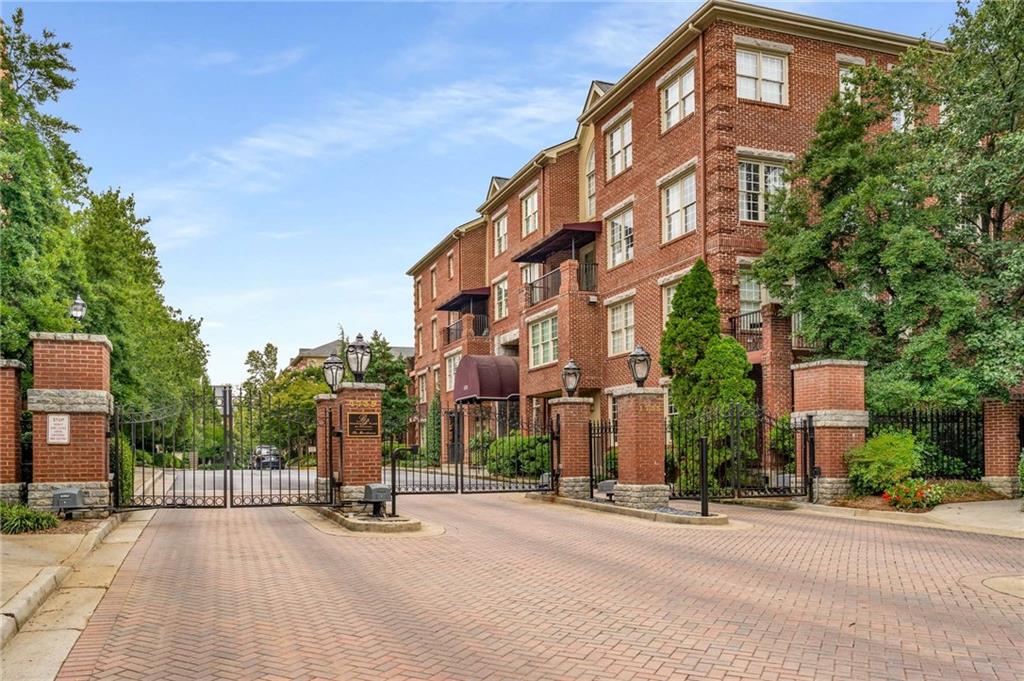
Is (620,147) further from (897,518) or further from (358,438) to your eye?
(897,518)

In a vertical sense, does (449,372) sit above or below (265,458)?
above

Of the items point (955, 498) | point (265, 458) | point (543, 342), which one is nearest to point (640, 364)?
point (955, 498)

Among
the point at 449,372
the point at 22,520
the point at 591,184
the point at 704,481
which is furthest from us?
the point at 449,372

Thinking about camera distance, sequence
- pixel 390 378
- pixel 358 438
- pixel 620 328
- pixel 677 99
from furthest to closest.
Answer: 1. pixel 390 378
2. pixel 620 328
3. pixel 677 99
4. pixel 358 438

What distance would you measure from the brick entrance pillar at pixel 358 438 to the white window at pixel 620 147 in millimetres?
17341

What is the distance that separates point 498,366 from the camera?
127ft

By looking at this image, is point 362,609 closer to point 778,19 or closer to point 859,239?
point 859,239

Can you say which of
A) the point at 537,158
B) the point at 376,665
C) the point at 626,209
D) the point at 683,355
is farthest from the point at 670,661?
the point at 537,158

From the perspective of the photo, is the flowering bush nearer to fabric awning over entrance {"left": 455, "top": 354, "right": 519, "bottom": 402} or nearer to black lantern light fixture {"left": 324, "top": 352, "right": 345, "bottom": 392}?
black lantern light fixture {"left": 324, "top": 352, "right": 345, "bottom": 392}

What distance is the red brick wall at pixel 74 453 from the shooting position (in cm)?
1341

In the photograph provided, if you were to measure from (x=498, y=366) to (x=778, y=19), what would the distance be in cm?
1919

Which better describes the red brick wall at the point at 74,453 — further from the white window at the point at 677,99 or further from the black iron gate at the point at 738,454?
the white window at the point at 677,99

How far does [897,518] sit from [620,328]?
1608cm

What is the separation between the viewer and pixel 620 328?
31141 millimetres
